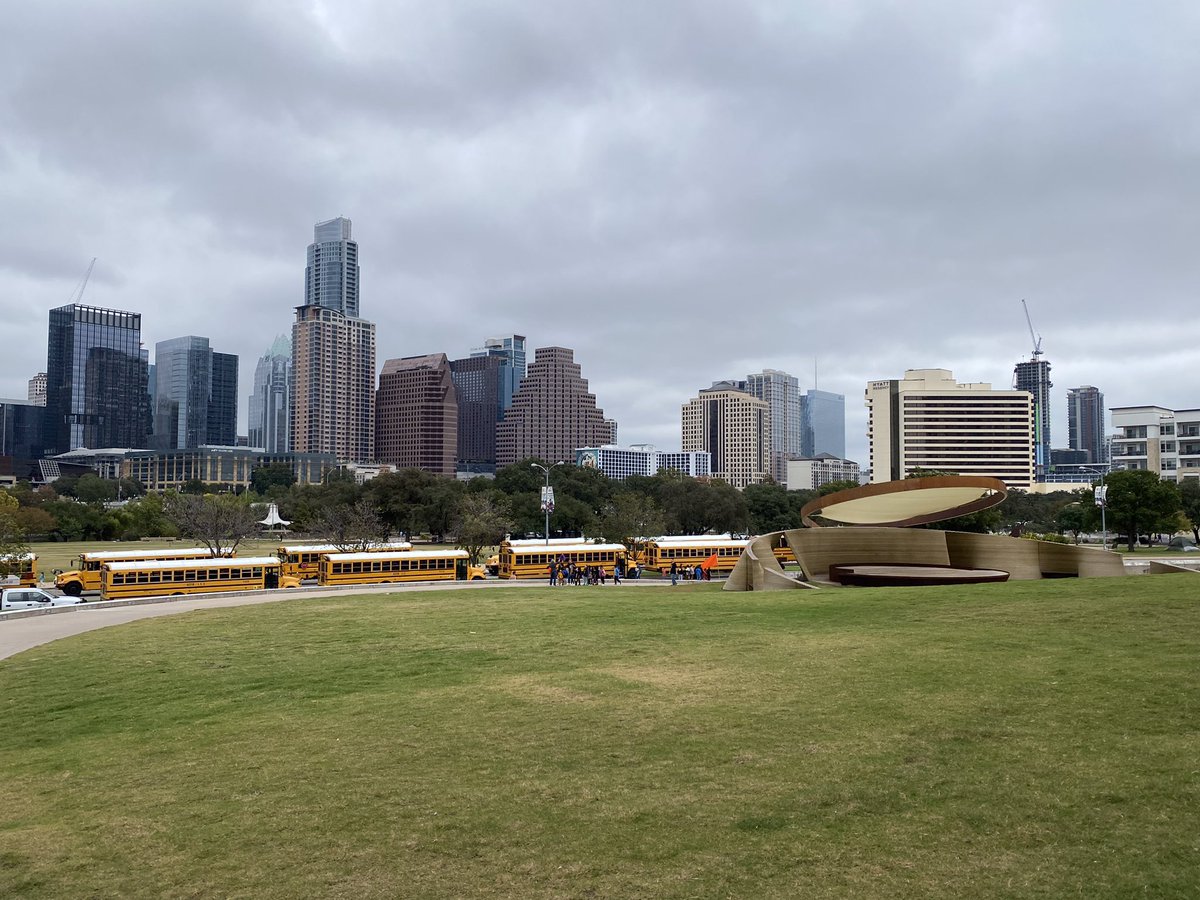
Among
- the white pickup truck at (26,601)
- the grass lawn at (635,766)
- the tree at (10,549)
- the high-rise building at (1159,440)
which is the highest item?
the high-rise building at (1159,440)

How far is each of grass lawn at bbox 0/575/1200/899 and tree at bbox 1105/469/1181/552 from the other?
→ 56027mm

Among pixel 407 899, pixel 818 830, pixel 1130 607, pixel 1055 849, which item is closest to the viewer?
pixel 407 899

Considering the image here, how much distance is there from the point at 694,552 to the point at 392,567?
17.4m

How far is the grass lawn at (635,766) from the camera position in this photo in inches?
311

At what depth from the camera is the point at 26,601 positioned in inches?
1337

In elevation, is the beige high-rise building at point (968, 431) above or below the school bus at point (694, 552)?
above

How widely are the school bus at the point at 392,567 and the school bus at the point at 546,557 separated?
2648 millimetres

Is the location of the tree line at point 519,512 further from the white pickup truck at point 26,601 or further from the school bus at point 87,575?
the white pickup truck at point 26,601

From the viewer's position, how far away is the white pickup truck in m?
33.0

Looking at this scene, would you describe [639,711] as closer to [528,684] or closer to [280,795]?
[528,684]

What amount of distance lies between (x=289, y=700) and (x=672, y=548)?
40.2 m

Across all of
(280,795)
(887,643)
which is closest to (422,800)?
(280,795)

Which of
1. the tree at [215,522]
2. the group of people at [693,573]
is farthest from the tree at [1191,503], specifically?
the tree at [215,522]

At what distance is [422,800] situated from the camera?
9797mm
